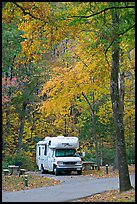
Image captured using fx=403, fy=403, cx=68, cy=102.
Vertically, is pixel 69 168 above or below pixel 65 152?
below

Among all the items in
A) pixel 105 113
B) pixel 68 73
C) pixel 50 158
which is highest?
pixel 68 73

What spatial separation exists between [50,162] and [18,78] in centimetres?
935

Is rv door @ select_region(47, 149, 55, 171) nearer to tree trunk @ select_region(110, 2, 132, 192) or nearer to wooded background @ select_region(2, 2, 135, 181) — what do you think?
wooded background @ select_region(2, 2, 135, 181)

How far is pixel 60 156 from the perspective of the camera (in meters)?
28.6

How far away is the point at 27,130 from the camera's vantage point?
4134cm

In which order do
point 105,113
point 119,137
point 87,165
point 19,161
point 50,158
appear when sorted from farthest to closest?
1. point 105,113
2. point 19,161
3. point 87,165
4. point 50,158
5. point 119,137

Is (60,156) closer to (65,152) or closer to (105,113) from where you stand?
(65,152)

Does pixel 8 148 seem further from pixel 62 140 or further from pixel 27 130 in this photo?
pixel 62 140

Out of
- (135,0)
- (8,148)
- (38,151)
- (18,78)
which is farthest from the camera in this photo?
(8,148)

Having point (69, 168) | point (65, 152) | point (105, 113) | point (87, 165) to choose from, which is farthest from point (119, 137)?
point (105, 113)

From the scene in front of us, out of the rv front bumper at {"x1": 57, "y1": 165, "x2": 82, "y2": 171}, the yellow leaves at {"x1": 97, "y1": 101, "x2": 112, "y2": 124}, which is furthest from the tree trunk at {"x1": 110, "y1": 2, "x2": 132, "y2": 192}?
the yellow leaves at {"x1": 97, "y1": 101, "x2": 112, "y2": 124}

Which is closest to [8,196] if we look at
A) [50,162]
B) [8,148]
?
[50,162]

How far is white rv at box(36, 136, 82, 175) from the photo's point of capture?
2767 centimetres

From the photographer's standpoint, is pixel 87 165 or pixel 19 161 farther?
pixel 19 161
